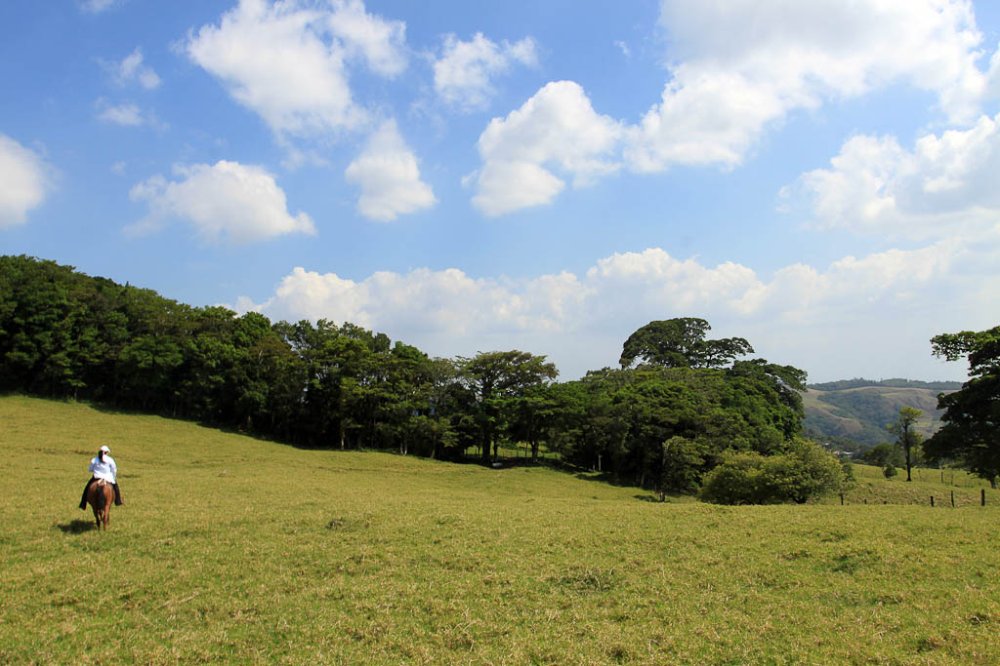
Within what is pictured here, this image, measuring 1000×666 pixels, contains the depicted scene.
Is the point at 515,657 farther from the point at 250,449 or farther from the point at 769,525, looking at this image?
the point at 250,449

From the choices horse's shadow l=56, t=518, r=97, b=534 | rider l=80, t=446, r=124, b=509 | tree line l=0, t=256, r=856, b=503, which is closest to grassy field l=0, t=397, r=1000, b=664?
horse's shadow l=56, t=518, r=97, b=534

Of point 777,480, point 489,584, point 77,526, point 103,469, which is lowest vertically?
point 77,526

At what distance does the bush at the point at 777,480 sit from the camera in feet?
96.6

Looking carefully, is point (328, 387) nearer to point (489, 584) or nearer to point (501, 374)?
point (501, 374)

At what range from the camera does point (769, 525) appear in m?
15.8

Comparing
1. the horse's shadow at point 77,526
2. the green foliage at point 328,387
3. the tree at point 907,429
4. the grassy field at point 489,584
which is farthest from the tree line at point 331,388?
the horse's shadow at point 77,526

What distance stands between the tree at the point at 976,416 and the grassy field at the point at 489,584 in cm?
2196

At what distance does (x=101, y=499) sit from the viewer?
14656 millimetres

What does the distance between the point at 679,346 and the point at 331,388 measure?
57.3 m

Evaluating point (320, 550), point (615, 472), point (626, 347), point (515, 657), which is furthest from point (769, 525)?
point (626, 347)

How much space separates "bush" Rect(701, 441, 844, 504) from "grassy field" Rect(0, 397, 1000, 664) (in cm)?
1036

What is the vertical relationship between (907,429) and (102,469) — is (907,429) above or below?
above

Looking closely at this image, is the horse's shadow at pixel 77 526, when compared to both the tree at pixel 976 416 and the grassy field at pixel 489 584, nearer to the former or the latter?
the grassy field at pixel 489 584

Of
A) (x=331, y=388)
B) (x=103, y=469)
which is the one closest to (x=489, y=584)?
(x=103, y=469)
